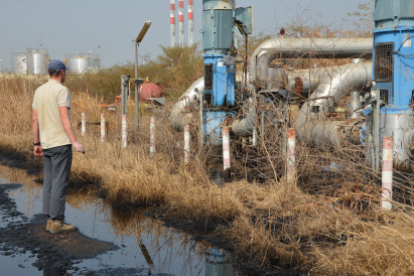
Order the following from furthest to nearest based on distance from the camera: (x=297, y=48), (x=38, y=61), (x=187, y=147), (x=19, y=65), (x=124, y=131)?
(x=38, y=61), (x=19, y=65), (x=297, y=48), (x=124, y=131), (x=187, y=147)

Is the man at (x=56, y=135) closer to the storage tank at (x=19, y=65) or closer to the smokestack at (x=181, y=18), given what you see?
the storage tank at (x=19, y=65)

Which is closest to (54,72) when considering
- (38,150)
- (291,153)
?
(38,150)

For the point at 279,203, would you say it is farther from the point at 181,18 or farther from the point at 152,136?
the point at 181,18

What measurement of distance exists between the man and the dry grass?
906 mm

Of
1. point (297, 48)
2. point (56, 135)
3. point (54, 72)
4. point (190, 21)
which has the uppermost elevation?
point (190, 21)

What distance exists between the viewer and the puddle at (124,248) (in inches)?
178

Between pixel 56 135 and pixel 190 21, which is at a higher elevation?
pixel 190 21

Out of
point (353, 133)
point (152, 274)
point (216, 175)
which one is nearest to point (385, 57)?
point (353, 133)

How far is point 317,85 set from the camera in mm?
12391

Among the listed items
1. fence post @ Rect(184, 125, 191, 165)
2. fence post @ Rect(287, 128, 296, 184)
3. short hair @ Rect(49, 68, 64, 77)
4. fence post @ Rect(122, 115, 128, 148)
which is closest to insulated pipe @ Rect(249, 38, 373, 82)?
fence post @ Rect(184, 125, 191, 165)

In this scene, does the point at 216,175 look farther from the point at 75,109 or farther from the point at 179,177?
the point at 75,109

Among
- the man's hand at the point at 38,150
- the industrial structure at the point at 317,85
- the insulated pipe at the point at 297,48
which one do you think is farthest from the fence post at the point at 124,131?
the man's hand at the point at 38,150

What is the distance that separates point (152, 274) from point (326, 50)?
29.1ft

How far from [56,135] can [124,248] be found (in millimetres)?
1625
